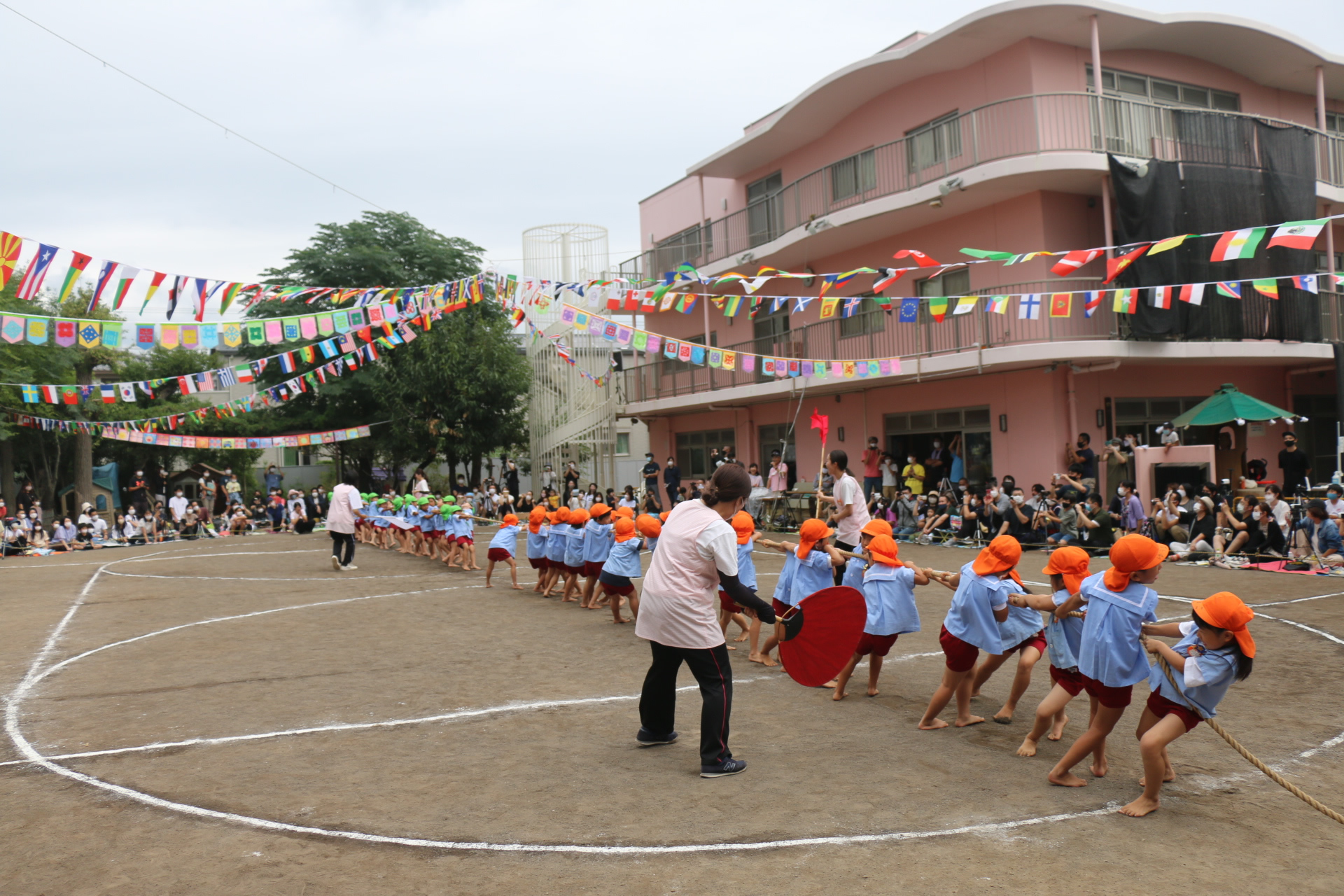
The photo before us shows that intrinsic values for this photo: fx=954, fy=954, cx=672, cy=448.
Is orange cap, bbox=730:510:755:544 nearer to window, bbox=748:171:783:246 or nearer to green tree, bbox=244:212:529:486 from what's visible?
window, bbox=748:171:783:246

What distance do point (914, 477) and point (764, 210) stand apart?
9087mm

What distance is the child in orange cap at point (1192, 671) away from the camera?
4477 millimetres

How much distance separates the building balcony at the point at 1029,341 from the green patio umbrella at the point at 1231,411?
1635 millimetres

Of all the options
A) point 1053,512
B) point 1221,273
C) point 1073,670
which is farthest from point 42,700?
point 1221,273

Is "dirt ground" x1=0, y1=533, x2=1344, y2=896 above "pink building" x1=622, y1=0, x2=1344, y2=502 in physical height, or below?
below

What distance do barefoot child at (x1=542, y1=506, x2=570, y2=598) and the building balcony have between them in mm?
6152

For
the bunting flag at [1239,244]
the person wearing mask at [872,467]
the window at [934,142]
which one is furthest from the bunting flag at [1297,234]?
the person wearing mask at [872,467]

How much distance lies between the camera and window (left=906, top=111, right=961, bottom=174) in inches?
770

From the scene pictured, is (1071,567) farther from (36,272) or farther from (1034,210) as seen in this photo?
(1034,210)

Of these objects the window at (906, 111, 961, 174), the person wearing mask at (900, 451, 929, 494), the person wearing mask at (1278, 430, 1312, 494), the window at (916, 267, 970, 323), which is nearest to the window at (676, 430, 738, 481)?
the person wearing mask at (900, 451, 929, 494)

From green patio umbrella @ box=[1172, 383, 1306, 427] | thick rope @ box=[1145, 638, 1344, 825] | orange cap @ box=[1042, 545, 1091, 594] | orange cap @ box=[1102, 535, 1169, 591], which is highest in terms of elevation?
green patio umbrella @ box=[1172, 383, 1306, 427]

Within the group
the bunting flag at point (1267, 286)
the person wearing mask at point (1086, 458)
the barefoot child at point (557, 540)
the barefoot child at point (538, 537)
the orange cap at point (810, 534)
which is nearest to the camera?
the orange cap at point (810, 534)

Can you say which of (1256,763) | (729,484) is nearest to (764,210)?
(729,484)

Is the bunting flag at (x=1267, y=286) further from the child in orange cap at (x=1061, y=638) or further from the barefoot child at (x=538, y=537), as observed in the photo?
the barefoot child at (x=538, y=537)
